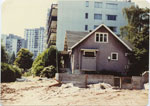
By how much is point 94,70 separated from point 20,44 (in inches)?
177

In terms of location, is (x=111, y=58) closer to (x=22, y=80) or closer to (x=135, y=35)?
(x=135, y=35)

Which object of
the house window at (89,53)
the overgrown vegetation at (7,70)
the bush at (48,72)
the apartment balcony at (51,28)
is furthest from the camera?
the house window at (89,53)

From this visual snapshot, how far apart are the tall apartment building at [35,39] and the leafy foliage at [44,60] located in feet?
1.19

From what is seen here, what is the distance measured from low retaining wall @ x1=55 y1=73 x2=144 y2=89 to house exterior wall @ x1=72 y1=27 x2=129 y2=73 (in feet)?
4.15

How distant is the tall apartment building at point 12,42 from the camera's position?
7.30m

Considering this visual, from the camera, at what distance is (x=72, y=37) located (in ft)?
39.2

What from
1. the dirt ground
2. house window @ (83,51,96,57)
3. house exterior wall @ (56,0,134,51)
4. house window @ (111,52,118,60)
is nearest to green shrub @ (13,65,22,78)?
the dirt ground

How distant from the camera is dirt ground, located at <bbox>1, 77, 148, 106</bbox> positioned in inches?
267

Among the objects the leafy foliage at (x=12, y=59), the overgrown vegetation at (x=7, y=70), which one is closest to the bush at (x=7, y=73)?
Answer: the overgrown vegetation at (x=7, y=70)

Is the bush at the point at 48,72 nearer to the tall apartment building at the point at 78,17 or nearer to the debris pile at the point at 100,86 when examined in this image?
the tall apartment building at the point at 78,17

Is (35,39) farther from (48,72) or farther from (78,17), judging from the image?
(78,17)

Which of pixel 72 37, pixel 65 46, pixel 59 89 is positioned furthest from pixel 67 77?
pixel 72 37

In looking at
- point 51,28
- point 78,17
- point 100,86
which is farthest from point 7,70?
point 78,17

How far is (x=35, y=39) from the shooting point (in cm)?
781
